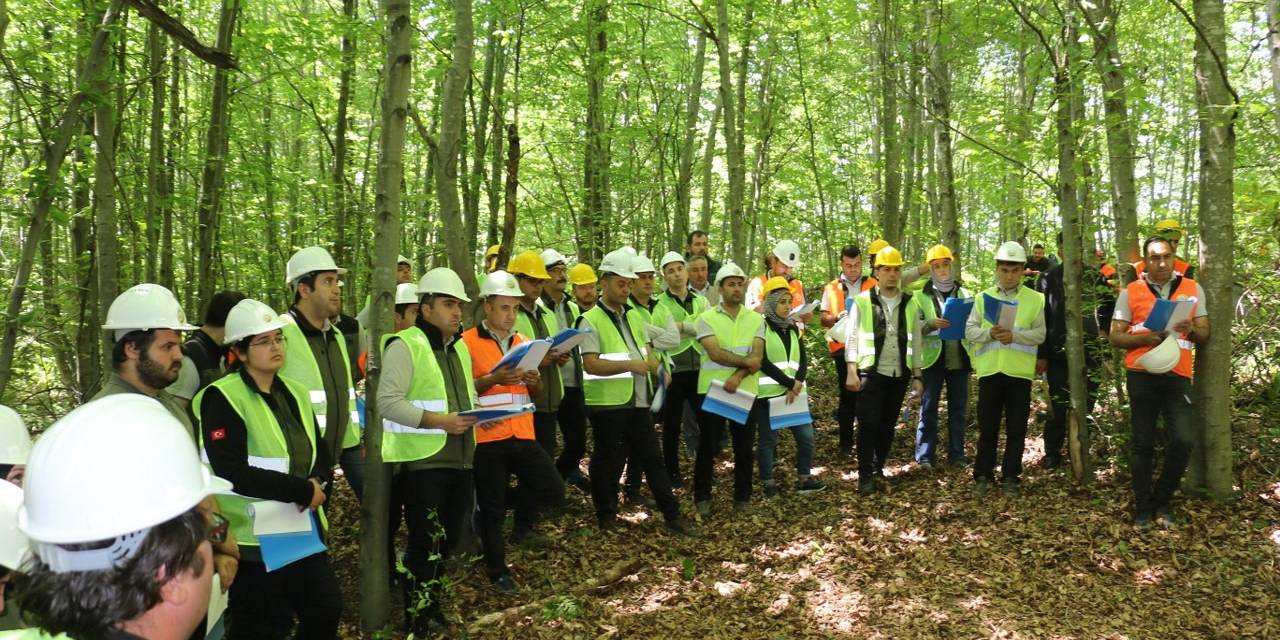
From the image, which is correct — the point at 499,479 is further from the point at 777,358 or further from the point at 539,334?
the point at 777,358

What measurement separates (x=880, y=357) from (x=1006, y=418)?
48.4 inches

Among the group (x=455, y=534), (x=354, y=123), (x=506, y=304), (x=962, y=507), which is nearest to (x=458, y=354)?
(x=506, y=304)

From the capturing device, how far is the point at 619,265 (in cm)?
693

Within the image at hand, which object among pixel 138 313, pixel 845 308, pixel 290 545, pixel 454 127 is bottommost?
pixel 290 545

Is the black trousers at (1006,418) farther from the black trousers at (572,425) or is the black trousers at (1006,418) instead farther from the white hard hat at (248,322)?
the white hard hat at (248,322)

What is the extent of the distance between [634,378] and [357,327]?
2.37m

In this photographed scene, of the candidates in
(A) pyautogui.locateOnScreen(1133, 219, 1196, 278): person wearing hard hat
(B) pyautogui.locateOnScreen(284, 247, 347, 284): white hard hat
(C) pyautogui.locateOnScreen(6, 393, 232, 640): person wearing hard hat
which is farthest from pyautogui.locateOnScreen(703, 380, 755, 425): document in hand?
(C) pyautogui.locateOnScreen(6, 393, 232, 640): person wearing hard hat

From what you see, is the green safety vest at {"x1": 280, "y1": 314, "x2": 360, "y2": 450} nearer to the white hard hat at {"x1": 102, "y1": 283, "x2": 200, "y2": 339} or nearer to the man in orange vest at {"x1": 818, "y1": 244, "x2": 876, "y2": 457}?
the white hard hat at {"x1": 102, "y1": 283, "x2": 200, "y2": 339}

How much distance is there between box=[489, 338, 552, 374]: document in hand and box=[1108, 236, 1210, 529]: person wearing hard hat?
Answer: 4.52 metres

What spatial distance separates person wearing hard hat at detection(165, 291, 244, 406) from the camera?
15.7 feet

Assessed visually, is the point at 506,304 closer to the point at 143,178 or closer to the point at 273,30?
the point at 273,30

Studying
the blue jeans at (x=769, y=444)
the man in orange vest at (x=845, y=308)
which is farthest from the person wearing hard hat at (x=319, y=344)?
the man in orange vest at (x=845, y=308)

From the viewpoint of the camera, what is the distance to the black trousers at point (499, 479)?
5.50m

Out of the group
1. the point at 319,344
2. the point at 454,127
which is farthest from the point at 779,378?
the point at 319,344
